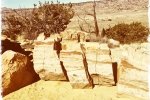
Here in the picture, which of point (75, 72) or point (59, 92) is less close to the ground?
point (75, 72)

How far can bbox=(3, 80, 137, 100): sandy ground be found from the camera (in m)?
6.43

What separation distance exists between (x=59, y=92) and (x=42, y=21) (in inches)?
299

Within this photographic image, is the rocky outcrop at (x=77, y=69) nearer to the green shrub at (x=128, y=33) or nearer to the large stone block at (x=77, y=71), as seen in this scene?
the large stone block at (x=77, y=71)

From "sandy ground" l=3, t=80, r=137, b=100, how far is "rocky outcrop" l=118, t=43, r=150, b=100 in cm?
23

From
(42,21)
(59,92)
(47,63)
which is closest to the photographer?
(59,92)

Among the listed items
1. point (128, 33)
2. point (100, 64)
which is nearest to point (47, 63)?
point (100, 64)

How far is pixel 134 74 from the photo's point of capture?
615 centimetres

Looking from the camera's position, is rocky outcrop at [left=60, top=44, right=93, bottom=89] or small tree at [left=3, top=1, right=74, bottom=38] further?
small tree at [left=3, top=1, right=74, bottom=38]

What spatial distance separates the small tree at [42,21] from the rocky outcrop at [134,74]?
24.8ft

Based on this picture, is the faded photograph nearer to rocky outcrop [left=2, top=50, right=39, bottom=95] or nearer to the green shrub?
rocky outcrop [left=2, top=50, right=39, bottom=95]

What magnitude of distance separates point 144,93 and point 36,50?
257cm

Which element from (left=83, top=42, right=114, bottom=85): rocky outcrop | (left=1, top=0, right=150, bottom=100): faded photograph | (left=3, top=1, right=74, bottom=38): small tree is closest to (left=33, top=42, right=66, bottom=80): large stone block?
(left=1, top=0, right=150, bottom=100): faded photograph

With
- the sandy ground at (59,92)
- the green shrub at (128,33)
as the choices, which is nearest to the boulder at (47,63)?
the sandy ground at (59,92)

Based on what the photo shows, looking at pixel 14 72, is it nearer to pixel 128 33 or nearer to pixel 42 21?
pixel 128 33
